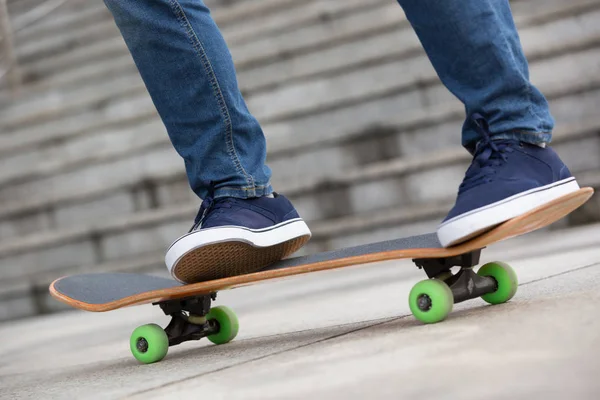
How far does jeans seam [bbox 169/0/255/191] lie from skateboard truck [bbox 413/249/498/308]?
1.06 feet

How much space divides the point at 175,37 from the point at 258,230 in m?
0.33

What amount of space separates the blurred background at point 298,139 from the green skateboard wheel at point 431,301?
62.7 inches

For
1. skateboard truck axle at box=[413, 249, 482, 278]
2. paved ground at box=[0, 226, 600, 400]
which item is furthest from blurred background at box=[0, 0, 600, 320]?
skateboard truck axle at box=[413, 249, 482, 278]

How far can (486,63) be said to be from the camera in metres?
1.06

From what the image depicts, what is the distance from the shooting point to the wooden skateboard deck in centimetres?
105

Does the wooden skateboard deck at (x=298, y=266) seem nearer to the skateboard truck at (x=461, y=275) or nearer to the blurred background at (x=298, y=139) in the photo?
the skateboard truck at (x=461, y=275)

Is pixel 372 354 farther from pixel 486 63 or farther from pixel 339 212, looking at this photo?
pixel 339 212

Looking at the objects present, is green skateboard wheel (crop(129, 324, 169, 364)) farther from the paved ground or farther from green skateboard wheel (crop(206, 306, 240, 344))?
green skateboard wheel (crop(206, 306, 240, 344))

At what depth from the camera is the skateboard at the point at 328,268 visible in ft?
3.45

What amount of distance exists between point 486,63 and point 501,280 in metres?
0.32

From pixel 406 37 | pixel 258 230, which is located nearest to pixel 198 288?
pixel 258 230

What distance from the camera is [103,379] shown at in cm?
110

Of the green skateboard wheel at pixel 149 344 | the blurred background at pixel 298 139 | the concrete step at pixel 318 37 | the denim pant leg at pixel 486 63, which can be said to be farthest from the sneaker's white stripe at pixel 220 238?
Answer: the concrete step at pixel 318 37

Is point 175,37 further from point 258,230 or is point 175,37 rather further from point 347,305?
point 347,305
